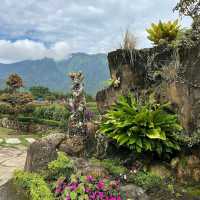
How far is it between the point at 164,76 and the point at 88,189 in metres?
3.26

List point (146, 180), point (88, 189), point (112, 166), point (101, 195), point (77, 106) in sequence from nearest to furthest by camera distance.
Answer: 1. point (101, 195)
2. point (88, 189)
3. point (146, 180)
4. point (112, 166)
5. point (77, 106)

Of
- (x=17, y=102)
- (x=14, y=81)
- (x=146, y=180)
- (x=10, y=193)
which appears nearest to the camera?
Result: (x=146, y=180)

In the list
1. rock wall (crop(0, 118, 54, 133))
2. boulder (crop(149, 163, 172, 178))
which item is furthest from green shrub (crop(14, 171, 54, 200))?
rock wall (crop(0, 118, 54, 133))

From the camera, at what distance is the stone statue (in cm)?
842

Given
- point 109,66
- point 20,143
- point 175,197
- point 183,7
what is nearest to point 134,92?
point 109,66

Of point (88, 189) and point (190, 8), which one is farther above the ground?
point (190, 8)

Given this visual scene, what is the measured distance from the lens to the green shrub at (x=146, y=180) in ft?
20.0

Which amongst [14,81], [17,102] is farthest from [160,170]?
[14,81]

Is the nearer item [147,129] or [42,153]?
[147,129]

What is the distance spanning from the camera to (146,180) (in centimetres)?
629

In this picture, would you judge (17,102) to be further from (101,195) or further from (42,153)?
(101,195)

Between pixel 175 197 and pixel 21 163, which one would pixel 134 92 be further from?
pixel 21 163

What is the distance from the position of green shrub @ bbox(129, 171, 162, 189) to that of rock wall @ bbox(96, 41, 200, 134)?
49.4 inches

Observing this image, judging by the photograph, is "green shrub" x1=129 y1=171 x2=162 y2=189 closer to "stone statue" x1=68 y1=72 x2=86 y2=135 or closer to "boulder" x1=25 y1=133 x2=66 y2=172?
"boulder" x1=25 y1=133 x2=66 y2=172
